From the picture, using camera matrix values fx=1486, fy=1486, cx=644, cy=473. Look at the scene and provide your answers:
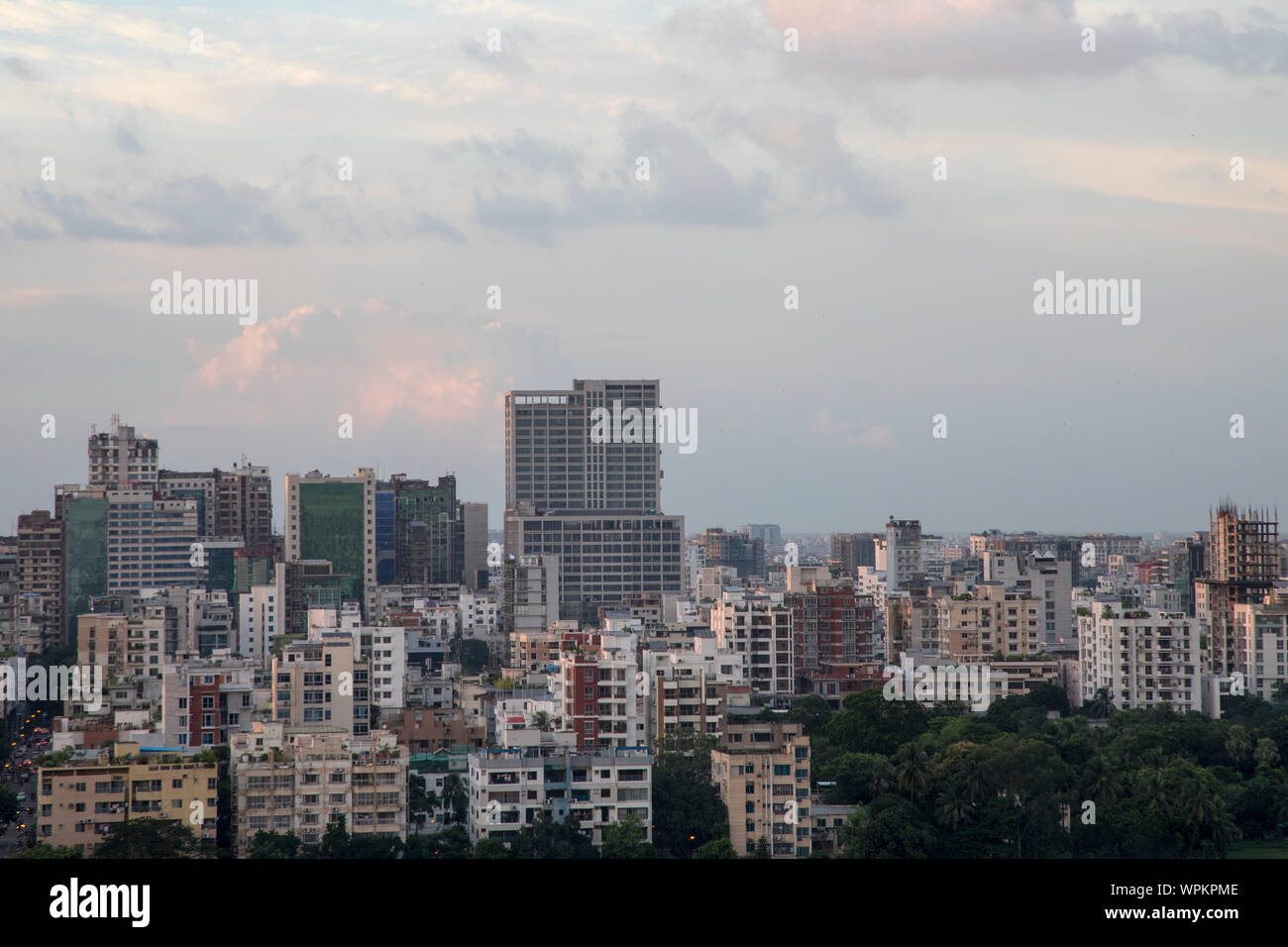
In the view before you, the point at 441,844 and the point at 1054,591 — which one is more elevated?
the point at 1054,591

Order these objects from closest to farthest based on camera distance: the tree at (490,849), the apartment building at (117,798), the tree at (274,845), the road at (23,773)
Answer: the tree at (274,845)
the tree at (490,849)
the apartment building at (117,798)
the road at (23,773)

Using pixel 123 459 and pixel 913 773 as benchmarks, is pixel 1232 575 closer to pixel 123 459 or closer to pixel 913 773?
pixel 913 773

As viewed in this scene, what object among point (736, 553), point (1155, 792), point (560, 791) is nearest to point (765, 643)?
point (1155, 792)

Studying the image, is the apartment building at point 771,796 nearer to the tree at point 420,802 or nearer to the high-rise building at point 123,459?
the tree at point 420,802

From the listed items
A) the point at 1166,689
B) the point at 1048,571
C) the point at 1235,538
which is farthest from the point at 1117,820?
the point at 1235,538

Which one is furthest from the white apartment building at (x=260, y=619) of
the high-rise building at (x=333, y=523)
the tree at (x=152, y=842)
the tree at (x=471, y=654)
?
the tree at (x=152, y=842)
